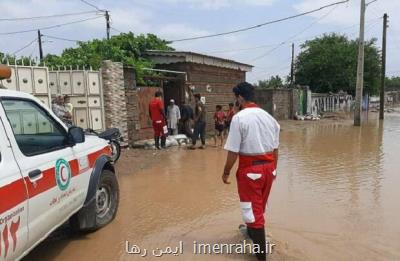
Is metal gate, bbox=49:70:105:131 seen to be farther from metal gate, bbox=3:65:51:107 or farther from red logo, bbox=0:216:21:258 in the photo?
red logo, bbox=0:216:21:258

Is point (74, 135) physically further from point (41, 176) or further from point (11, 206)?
point (11, 206)

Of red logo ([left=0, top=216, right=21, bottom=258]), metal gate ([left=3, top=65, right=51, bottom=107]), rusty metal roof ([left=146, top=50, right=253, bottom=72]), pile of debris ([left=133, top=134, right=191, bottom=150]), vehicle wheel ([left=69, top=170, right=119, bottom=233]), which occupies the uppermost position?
rusty metal roof ([left=146, top=50, right=253, bottom=72])

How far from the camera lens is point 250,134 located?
424cm

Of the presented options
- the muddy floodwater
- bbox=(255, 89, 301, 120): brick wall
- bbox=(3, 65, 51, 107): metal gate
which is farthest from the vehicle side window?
bbox=(255, 89, 301, 120): brick wall

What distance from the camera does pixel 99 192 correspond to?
17.5ft

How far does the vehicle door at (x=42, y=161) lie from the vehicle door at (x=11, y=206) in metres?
0.09

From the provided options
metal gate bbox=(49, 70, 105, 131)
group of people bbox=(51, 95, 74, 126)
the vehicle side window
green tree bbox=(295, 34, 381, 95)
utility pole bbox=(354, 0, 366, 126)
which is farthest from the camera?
green tree bbox=(295, 34, 381, 95)

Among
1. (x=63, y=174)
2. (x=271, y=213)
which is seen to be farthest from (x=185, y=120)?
(x=63, y=174)

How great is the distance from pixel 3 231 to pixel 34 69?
7.51 metres

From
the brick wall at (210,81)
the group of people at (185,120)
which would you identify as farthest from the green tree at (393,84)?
the group of people at (185,120)

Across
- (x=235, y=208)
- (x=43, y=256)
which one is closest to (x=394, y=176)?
(x=235, y=208)

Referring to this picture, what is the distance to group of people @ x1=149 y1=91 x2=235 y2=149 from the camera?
12.4 metres

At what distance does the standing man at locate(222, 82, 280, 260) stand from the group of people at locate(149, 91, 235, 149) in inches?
322

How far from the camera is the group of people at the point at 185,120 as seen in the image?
12.4 meters
